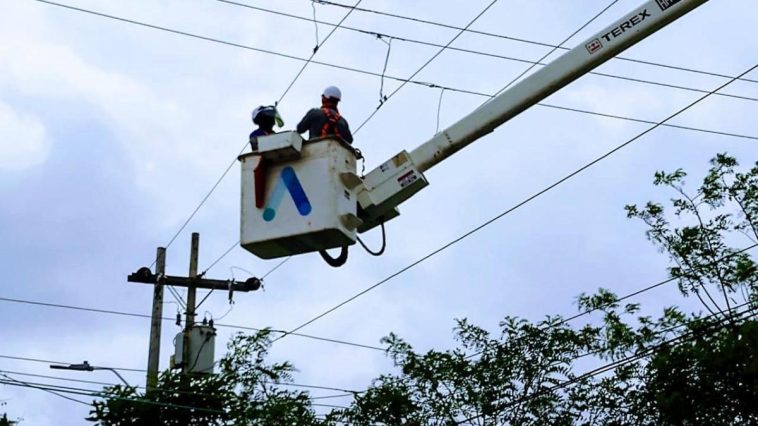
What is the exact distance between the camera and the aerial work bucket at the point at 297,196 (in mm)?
7293

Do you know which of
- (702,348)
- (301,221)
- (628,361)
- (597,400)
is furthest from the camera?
(597,400)

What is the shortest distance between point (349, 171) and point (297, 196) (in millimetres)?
387

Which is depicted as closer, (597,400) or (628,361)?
(628,361)

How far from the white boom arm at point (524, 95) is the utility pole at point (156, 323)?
10.7 m

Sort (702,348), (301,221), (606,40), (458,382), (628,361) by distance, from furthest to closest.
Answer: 1. (458,382)
2. (628,361)
3. (702,348)
4. (606,40)
5. (301,221)

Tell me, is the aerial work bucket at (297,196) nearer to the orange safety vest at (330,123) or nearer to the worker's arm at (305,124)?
the orange safety vest at (330,123)

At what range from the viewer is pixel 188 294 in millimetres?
19734

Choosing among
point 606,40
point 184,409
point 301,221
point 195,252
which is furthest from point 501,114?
point 195,252

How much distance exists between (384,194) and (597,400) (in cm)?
942

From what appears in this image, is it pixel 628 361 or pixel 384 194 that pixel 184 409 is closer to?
pixel 628 361

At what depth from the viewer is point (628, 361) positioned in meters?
15.1

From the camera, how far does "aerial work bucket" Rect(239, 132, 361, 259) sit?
7.29 metres

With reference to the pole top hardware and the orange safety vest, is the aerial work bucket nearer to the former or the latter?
the orange safety vest

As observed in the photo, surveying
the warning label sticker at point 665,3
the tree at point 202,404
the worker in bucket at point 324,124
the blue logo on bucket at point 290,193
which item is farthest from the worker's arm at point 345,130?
the tree at point 202,404
